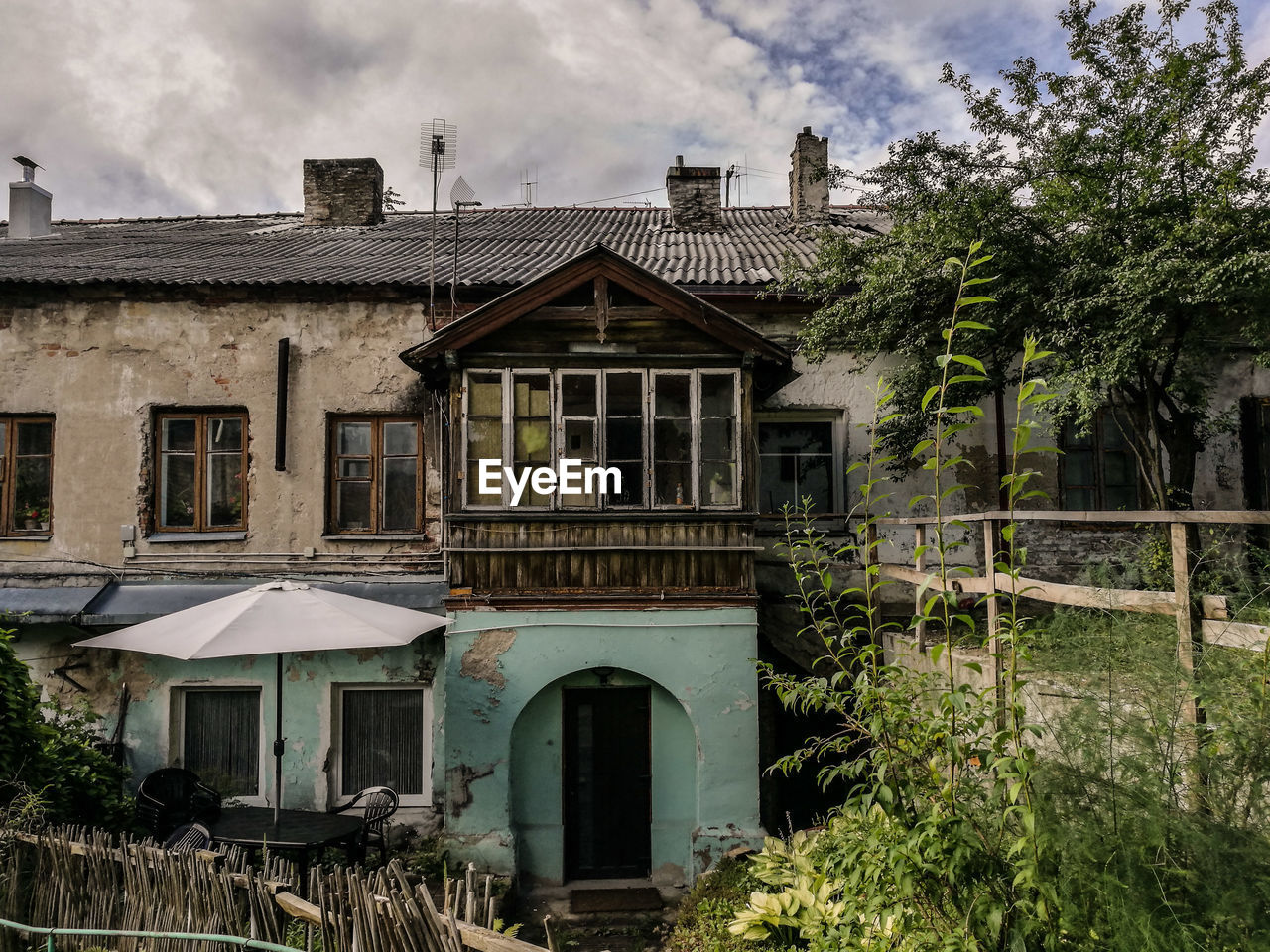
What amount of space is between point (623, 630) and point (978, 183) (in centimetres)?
556

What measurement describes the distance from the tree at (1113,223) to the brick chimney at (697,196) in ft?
17.8

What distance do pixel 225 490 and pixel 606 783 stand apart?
573cm

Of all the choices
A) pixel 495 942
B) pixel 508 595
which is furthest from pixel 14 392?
pixel 495 942

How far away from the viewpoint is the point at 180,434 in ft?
30.9

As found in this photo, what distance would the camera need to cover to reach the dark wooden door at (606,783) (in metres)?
8.23

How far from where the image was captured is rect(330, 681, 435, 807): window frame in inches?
344

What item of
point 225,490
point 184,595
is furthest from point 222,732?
point 225,490

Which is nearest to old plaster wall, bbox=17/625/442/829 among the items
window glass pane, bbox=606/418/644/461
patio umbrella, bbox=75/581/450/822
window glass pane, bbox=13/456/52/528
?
window glass pane, bbox=13/456/52/528

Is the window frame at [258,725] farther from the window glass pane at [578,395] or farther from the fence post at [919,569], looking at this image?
the fence post at [919,569]

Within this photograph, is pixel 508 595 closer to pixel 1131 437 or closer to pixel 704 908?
pixel 704 908

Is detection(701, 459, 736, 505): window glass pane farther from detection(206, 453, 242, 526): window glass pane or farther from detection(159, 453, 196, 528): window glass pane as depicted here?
detection(159, 453, 196, 528): window glass pane

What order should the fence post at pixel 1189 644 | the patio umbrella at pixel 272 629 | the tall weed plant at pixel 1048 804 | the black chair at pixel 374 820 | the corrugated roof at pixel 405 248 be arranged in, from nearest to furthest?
the tall weed plant at pixel 1048 804, the fence post at pixel 1189 644, the patio umbrella at pixel 272 629, the black chair at pixel 374 820, the corrugated roof at pixel 405 248

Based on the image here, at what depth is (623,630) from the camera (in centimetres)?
790

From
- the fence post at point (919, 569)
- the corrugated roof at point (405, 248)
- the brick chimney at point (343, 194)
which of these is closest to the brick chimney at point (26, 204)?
the corrugated roof at point (405, 248)
